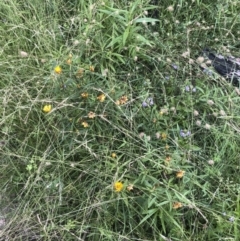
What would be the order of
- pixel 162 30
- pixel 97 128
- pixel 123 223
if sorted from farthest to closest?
pixel 162 30, pixel 97 128, pixel 123 223

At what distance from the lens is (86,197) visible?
6.24 feet

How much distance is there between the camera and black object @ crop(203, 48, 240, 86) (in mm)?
2395

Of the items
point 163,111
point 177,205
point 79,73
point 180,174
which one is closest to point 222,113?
point 163,111

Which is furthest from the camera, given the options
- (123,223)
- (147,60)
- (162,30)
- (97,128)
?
(162,30)

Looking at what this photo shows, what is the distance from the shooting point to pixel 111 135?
1.98m

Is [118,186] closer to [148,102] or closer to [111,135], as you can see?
[111,135]

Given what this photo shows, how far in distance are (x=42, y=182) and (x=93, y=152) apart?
256 mm

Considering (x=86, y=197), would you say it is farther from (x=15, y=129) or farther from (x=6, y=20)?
(x=6, y=20)

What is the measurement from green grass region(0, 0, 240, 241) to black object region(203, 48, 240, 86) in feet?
0.66

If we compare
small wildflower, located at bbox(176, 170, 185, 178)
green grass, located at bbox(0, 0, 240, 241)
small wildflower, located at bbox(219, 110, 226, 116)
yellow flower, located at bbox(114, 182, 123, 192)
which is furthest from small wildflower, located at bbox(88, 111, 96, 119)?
small wildflower, located at bbox(219, 110, 226, 116)

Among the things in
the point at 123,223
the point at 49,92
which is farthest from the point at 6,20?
the point at 123,223

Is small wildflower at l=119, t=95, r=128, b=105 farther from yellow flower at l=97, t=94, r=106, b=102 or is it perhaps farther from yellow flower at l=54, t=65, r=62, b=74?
yellow flower at l=54, t=65, r=62, b=74

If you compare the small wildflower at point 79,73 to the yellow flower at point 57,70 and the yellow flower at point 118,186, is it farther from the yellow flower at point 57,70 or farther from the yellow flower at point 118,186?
the yellow flower at point 118,186

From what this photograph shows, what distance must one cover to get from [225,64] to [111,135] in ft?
2.78
